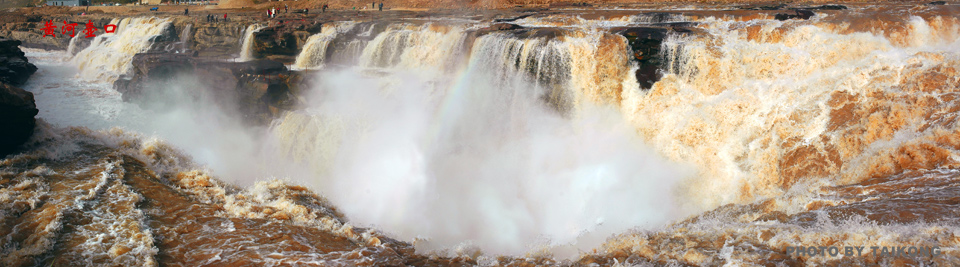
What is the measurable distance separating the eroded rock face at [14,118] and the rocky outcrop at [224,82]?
4.83 m

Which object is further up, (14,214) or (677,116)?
(677,116)

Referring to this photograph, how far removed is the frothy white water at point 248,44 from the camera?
19031mm

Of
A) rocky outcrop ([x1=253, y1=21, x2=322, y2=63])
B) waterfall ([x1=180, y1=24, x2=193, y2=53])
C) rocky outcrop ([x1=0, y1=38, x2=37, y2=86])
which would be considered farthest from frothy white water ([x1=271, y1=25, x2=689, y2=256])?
rocky outcrop ([x1=0, y1=38, x2=37, y2=86])

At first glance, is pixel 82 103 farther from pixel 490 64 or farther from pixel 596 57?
pixel 596 57

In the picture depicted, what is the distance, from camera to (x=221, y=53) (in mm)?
20156

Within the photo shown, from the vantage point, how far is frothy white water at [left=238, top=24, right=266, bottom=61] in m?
19.0

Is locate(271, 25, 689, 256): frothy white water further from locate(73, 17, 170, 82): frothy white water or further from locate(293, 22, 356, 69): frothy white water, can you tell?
locate(73, 17, 170, 82): frothy white water

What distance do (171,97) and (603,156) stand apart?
44.4 ft

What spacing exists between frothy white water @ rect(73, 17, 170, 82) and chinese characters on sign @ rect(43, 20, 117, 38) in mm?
1145

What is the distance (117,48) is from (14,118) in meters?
15.4

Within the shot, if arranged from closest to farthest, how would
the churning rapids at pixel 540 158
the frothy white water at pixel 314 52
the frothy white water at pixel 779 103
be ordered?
the churning rapids at pixel 540 158
the frothy white water at pixel 779 103
the frothy white water at pixel 314 52

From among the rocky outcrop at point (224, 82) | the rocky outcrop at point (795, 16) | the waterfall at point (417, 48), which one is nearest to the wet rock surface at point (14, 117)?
the rocky outcrop at point (224, 82)

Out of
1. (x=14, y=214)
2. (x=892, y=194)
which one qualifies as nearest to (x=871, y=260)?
(x=892, y=194)

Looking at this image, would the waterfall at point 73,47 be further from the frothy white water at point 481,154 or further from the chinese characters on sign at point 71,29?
the frothy white water at point 481,154
